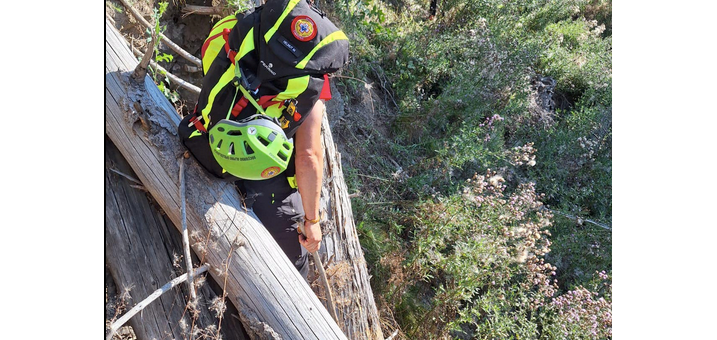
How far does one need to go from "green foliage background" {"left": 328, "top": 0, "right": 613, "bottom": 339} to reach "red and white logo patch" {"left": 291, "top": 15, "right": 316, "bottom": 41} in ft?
6.59

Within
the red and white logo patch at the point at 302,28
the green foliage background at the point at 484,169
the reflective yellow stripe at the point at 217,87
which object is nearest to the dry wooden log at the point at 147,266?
the reflective yellow stripe at the point at 217,87

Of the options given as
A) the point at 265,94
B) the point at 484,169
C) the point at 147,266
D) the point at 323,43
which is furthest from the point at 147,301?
the point at 484,169

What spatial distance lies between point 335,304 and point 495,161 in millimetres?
2429

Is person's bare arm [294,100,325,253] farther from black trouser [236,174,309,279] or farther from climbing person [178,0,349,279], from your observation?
black trouser [236,174,309,279]

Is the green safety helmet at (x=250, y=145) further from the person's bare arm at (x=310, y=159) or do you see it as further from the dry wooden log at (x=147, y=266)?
the dry wooden log at (x=147, y=266)

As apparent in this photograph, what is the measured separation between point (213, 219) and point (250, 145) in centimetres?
50

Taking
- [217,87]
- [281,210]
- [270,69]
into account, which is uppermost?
[270,69]

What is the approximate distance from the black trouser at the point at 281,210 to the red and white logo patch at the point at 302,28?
0.92 m

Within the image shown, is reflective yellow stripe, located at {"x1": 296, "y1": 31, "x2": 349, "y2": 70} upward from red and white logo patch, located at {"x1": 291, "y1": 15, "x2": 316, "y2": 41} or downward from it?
downward

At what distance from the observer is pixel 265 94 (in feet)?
7.92

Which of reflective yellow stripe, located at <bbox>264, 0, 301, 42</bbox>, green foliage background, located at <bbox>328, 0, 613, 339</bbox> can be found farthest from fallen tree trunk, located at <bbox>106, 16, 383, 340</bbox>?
green foliage background, located at <bbox>328, 0, 613, 339</bbox>

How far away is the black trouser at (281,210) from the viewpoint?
2899mm

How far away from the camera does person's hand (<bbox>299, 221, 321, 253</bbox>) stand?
2924 millimetres

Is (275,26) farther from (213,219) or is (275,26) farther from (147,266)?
(147,266)
